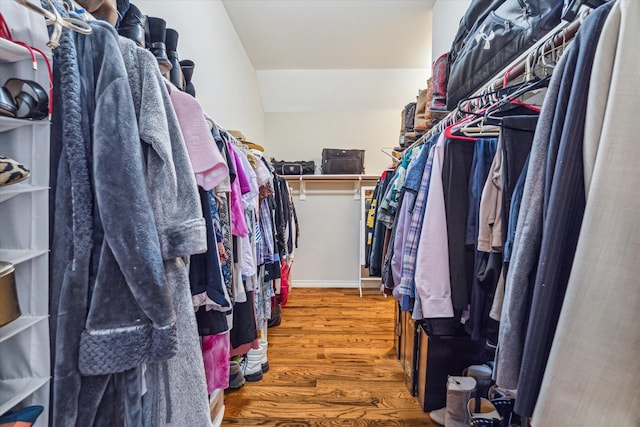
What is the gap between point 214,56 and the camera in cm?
222

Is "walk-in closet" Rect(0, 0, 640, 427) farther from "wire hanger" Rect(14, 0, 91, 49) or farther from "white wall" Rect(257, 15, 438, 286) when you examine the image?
"white wall" Rect(257, 15, 438, 286)

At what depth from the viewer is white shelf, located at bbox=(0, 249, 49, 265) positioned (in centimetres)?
48

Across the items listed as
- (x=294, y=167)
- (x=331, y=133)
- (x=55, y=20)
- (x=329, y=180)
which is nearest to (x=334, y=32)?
(x=331, y=133)

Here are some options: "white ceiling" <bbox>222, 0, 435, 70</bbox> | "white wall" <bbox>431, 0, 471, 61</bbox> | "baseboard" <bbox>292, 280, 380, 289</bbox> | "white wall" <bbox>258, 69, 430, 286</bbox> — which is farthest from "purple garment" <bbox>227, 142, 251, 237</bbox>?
"baseboard" <bbox>292, 280, 380, 289</bbox>

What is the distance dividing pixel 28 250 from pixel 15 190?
4.4 inches

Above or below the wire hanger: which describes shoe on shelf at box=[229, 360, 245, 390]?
below

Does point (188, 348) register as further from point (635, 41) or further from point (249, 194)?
point (635, 41)

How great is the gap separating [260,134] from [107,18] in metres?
2.95

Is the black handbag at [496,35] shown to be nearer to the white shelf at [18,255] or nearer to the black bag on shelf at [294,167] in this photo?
the white shelf at [18,255]

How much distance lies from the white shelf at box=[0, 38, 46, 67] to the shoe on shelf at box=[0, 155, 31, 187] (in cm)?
18

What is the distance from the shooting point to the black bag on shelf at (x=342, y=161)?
3.58 m

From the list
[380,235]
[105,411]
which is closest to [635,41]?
[105,411]

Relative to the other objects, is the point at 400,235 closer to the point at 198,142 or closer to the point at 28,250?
the point at 198,142

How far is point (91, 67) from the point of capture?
22.6 inches
